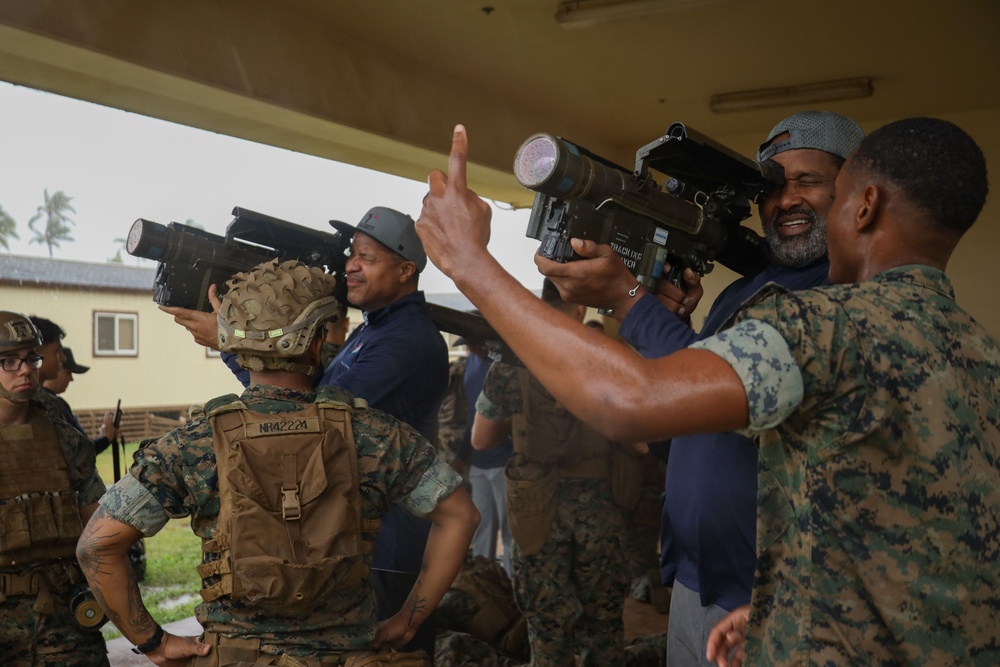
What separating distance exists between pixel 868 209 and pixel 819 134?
30.1 inches

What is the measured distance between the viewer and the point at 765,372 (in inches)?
41.2

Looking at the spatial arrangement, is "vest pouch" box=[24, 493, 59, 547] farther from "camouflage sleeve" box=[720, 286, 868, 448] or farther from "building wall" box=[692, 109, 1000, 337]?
"building wall" box=[692, 109, 1000, 337]

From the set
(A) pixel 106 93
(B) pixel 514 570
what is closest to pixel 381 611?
(B) pixel 514 570

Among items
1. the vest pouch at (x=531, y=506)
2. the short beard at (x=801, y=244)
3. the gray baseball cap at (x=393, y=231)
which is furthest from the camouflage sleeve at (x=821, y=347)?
the vest pouch at (x=531, y=506)

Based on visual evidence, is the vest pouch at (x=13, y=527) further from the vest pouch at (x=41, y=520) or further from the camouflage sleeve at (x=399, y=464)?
the camouflage sleeve at (x=399, y=464)

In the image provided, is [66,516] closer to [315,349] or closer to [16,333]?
[16,333]

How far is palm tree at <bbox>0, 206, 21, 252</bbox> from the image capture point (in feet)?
13.8

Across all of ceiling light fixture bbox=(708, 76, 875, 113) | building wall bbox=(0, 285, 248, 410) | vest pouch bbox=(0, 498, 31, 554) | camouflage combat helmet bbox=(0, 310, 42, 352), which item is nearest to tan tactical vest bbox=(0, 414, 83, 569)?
vest pouch bbox=(0, 498, 31, 554)

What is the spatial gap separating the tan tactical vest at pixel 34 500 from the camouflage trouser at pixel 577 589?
6.44 feet

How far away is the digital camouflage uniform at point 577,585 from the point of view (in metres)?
3.86

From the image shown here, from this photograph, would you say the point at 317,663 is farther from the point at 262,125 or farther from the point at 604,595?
the point at 262,125

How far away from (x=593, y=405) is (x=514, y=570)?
3122mm

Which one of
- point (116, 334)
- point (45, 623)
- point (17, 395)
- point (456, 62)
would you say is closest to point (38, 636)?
point (45, 623)

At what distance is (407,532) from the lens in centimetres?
267
